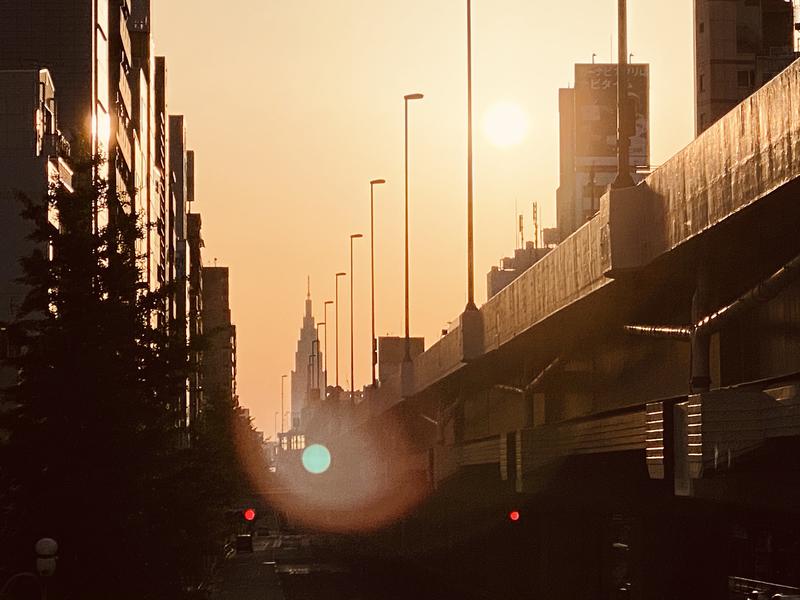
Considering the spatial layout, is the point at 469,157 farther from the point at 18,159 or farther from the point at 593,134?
the point at 593,134

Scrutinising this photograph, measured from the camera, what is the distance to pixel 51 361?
44.1 m

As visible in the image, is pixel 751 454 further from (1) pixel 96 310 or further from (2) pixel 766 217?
(1) pixel 96 310

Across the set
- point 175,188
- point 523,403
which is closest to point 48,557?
point 523,403

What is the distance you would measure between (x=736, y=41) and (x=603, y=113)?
46.8 ft

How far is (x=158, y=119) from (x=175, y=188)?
34.9 metres

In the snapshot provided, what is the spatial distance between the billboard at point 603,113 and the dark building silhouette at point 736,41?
8151mm

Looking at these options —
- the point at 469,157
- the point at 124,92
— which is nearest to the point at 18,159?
the point at 469,157

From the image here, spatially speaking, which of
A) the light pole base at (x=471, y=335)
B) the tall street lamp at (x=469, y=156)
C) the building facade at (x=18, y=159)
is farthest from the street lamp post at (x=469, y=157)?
the light pole base at (x=471, y=335)

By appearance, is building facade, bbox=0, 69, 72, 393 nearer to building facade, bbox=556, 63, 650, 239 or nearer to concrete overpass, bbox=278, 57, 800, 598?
concrete overpass, bbox=278, 57, 800, 598

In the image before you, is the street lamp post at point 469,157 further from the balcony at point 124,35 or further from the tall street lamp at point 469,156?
the balcony at point 124,35

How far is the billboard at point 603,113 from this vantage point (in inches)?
6009

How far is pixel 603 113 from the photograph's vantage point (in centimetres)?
15400

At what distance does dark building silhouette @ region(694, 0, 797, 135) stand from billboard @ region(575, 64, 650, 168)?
815cm

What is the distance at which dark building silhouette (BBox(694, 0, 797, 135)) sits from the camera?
5595 inches
